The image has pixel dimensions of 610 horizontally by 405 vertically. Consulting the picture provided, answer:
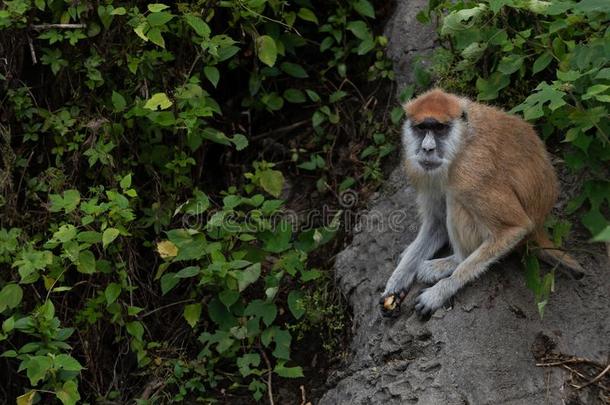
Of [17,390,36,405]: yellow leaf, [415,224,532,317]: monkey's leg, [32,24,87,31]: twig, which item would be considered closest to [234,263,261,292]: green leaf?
[415,224,532,317]: monkey's leg

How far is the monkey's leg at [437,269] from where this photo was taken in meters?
5.47

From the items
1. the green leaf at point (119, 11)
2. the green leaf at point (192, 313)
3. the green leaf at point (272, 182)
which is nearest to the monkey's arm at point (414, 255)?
the green leaf at point (272, 182)

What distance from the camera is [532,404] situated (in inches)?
192

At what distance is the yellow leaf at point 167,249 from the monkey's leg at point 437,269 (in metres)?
1.77

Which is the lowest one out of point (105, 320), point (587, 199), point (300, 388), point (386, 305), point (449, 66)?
point (300, 388)

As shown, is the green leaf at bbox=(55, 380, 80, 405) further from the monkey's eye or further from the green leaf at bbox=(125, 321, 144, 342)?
the monkey's eye

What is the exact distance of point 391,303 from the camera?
220 inches

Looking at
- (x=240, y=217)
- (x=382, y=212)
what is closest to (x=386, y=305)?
(x=382, y=212)

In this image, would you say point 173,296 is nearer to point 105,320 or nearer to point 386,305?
point 105,320

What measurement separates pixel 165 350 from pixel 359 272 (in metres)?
1.63

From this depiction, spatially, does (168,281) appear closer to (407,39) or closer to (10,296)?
(10,296)

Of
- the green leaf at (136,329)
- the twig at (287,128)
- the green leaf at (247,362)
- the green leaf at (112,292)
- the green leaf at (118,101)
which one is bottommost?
the green leaf at (247,362)

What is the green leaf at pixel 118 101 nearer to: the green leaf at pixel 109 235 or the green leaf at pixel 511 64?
the green leaf at pixel 109 235

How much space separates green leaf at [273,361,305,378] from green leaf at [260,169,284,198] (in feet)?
4.51
